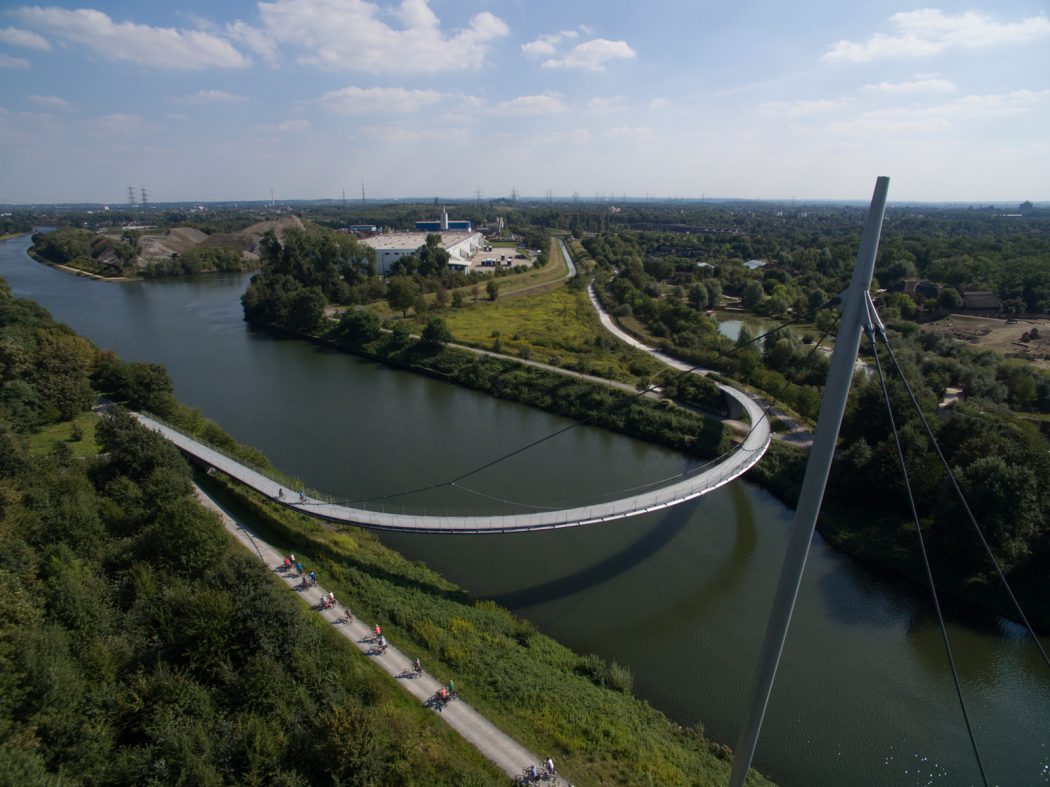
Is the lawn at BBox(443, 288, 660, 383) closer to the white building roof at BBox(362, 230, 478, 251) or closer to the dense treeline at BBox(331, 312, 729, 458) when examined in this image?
the dense treeline at BBox(331, 312, 729, 458)

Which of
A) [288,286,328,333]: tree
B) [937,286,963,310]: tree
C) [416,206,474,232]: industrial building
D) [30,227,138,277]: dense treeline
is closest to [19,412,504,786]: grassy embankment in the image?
[288,286,328,333]: tree

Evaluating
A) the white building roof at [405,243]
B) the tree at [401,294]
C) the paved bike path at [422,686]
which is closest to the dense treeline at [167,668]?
the paved bike path at [422,686]

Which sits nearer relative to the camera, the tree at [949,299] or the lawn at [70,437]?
the lawn at [70,437]

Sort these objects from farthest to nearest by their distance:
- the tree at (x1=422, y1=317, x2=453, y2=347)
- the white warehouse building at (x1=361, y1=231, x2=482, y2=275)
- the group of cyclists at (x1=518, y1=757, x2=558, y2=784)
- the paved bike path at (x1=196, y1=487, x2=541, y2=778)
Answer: the white warehouse building at (x1=361, y1=231, x2=482, y2=275) < the tree at (x1=422, y1=317, x2=453, y2=347) < the paved bike path at (x1=196, y1=487, x2=541, y2=778) < the group of cyclists at (x1=518, y1=757, x2=558, y2=784)

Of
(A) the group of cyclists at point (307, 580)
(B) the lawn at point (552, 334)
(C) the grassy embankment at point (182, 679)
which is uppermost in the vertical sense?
(B) the lawn at point (552, 334)

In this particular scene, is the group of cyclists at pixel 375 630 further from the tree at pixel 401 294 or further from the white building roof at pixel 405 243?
the white building roof at pixel 405 243

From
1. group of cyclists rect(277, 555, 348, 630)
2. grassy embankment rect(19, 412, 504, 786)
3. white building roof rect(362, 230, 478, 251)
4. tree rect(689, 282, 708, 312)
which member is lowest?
group of cyclists rect(277, 555, 348, 630)

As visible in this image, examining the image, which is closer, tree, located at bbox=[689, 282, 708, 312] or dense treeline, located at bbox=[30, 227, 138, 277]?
tree, located at bbox=[689, 282, 708, 312]
